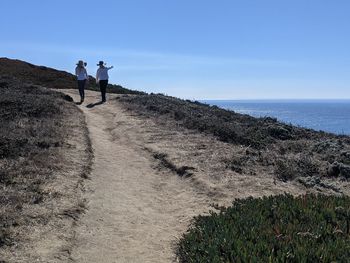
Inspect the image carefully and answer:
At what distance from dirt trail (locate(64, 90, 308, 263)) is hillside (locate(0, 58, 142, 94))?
2395 centimetres

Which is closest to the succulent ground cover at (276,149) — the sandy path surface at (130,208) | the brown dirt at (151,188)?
the brown dirt at (151,188)

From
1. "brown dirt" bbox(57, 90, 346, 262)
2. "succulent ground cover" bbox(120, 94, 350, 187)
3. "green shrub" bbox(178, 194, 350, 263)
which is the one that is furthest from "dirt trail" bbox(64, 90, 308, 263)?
"succulent ground cover" bbox(120, 94, 350, 187)

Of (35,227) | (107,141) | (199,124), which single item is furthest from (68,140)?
(35,227)

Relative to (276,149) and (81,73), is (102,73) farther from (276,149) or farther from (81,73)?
(276,149)

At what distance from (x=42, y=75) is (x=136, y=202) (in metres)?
35.9

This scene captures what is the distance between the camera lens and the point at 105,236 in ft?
27.9

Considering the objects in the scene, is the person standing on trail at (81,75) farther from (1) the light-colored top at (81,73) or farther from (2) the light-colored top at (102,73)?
(2) the light-colored top at (102,73)

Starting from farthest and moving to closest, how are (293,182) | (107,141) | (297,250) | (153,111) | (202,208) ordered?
(153,111) → (107,141) → (293,182) → (202,208) → (297,250)

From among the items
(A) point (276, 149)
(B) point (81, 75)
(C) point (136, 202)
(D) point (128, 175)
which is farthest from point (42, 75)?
(C) point (136, 202)

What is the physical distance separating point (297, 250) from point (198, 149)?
903 cm

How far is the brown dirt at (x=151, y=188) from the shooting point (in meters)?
8.32

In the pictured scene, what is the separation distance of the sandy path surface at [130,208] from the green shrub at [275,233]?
0.65 metres

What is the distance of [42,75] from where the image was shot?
4450cm

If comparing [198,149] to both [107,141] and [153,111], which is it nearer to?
[107,141]
